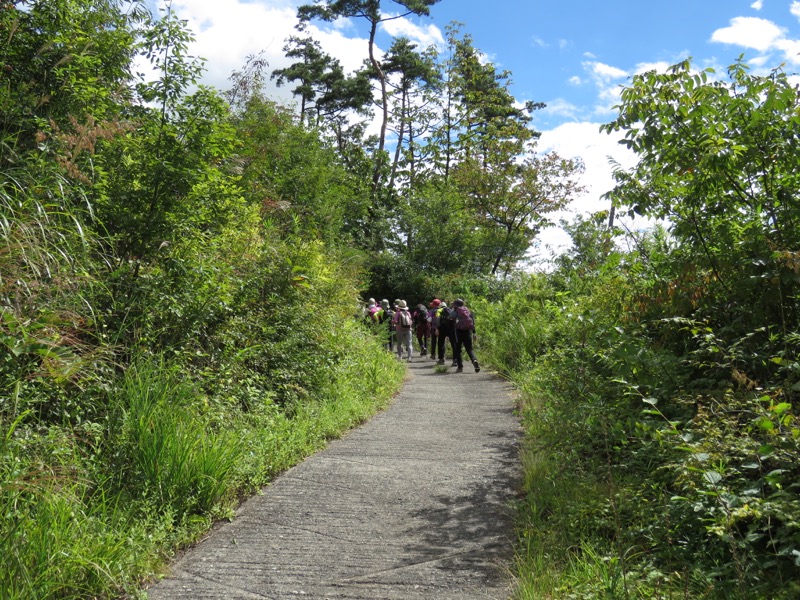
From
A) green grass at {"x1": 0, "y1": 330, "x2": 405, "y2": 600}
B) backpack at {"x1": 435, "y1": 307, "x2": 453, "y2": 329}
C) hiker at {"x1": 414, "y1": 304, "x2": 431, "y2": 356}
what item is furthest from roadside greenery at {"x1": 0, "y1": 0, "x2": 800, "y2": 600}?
hiker at {"x1": 414, "y1": 304, "x2": 431, "y2": 356}

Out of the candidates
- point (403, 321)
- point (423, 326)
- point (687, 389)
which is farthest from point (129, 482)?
point (423, 326)

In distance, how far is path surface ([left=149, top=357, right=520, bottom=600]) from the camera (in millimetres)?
3943

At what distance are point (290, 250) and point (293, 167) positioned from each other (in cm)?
1084

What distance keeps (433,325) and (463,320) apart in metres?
4.33

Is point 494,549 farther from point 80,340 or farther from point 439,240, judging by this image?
point 439,240

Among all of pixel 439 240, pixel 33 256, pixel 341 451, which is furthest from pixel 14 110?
pixel 439 240

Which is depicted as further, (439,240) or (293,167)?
(439,240)

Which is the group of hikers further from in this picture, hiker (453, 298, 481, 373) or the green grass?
the green grass

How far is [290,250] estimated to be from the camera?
9016 millimetres

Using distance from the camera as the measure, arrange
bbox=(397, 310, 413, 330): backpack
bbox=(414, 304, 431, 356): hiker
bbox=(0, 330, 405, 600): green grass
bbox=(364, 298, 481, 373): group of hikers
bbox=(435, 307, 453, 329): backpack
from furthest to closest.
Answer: bbox=(414, 304, 431, 356): hiker, bbox=(397, 310, 413, 330): backpack, bbox=(435, 307, 453, 329): backpack, bbox=(364, 298, 481, 373): group of hikers, bbox=(0, 330, 405, 600): green grass

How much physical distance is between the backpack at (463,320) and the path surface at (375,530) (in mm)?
6317

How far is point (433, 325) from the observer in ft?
60.6

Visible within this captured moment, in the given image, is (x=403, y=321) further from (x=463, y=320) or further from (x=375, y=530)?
(x=375, y=530)

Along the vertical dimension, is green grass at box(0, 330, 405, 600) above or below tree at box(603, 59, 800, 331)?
below
